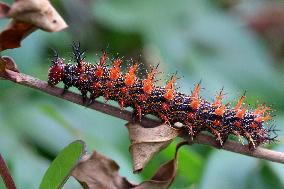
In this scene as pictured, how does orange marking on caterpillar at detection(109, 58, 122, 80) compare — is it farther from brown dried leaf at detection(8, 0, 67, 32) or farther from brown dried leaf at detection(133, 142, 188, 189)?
brown dried leaf at detection(8, 0, 67, 32)

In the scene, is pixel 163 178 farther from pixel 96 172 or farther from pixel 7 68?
pixel 7 68

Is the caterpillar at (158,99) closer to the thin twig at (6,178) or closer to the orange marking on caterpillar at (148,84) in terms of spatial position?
the orange marking on caterpillar at (148,84)

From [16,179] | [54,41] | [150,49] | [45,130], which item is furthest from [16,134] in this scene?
[150,49]

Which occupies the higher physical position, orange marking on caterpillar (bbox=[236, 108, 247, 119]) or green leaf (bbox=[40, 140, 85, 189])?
orange marking on caterpillar (bbox=[236, 108, 247, 119])

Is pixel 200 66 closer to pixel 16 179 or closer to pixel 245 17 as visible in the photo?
pixel 245 17

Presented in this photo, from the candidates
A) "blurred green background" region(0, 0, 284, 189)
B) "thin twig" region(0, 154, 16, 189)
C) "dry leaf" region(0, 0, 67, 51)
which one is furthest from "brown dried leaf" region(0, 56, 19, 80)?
"blurred green background" region(0, 0, 284, 189)

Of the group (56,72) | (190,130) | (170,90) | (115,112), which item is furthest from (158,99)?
(115,112)
